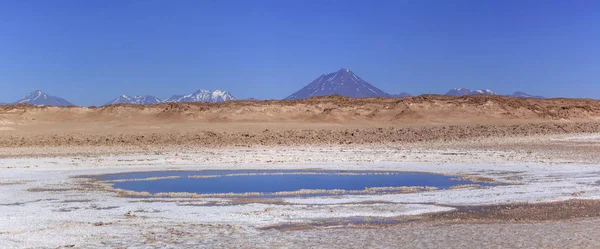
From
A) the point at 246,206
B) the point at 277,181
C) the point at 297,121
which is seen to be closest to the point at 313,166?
the point at 277,181

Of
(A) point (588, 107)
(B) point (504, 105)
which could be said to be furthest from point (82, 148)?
(A) point (588, 107)

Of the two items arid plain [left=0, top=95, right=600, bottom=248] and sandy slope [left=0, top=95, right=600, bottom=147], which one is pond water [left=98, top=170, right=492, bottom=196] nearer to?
arid plain [left=0, top=95, right=600, bottom=248]

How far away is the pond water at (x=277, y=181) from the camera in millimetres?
18344

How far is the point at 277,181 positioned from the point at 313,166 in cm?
432

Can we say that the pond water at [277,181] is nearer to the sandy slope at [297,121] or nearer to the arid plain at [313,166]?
the arid plain at [313,166]

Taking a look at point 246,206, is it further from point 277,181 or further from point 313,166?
point 313,166

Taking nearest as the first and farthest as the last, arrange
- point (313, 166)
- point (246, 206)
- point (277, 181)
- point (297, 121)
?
1. point (246, 206)
2. point (277, 181)
3. point (313, 166)
4. point (297, 121)

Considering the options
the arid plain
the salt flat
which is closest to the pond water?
the arid plain

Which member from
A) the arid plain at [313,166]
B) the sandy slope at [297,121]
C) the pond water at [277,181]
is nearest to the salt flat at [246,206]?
the arid plain at [313,166]

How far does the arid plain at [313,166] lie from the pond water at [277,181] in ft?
3.08

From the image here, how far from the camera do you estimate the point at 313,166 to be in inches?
973

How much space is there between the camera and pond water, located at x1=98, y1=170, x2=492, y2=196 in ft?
60.2

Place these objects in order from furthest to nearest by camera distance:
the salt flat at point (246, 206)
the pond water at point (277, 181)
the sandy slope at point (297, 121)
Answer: the sandy slope at point (297, 121)
the pond water at point (277, 181)
the salt flat at point (246, 206)

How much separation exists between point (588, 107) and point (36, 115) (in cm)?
4327
